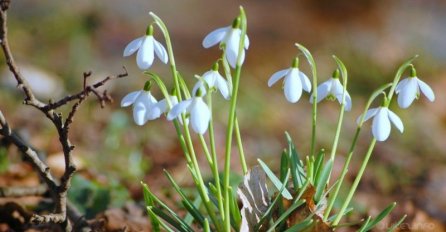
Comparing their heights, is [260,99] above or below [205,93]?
above

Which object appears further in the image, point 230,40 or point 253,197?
point 253,197

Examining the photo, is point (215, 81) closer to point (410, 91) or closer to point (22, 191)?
point (410, 91)

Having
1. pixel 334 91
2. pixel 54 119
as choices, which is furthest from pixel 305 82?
pixel 54 119

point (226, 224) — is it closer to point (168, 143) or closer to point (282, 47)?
point (168, 143)

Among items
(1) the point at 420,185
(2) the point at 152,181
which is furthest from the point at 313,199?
(1) the point at 420,185

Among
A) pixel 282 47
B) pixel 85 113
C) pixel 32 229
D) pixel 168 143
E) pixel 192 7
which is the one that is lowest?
pixel 32 229

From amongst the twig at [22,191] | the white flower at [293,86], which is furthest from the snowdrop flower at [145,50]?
the twig at [22,191]

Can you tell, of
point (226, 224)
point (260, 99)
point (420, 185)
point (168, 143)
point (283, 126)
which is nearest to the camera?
point (226, 224)
